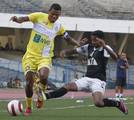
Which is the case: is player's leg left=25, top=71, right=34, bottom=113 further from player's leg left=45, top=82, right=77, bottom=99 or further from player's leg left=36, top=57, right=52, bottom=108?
player's leg left=45, top=82, right=77, bottom=99

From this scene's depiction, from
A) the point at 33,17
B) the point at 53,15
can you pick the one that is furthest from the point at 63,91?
the point at 33,17

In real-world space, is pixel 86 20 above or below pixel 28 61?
above

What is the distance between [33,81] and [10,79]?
73.4ft

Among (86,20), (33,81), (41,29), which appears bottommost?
(33,81)

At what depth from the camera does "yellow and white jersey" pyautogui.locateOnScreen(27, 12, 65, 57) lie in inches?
606

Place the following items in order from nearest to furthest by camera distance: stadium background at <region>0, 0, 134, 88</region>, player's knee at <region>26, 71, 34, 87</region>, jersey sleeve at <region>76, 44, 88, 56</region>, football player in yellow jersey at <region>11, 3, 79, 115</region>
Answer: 1. jersey sleeve at <region>76, 44, 88, 56</region>
2. player's knee at <region>26, 71, 34, 87</region>
3. football player in yellow jersey at <region>11, 3, 79, 115</region>
4. stadium background at <region>0, 0, 134, 88</region>

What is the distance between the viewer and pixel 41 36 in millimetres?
15367

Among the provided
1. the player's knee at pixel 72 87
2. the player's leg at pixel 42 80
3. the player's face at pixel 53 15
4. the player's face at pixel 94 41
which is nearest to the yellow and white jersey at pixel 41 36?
the player's face at pixel 53 15

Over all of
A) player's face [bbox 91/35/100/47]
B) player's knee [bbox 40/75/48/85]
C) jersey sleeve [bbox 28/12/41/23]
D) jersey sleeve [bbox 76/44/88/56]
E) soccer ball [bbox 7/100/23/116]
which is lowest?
soccer ball [bbox 7/100/23/116]

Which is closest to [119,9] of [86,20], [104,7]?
[104,7]

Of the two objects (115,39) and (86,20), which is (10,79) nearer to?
(86,20)

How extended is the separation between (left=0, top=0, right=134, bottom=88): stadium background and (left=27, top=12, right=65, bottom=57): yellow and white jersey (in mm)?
21771

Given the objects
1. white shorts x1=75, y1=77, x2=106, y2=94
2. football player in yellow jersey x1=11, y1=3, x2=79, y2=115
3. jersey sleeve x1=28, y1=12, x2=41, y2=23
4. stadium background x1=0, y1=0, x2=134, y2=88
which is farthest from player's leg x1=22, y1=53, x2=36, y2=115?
stadium background x1=0, y1=0, x2=134, y2=88

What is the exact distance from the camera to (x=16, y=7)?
40906mm
